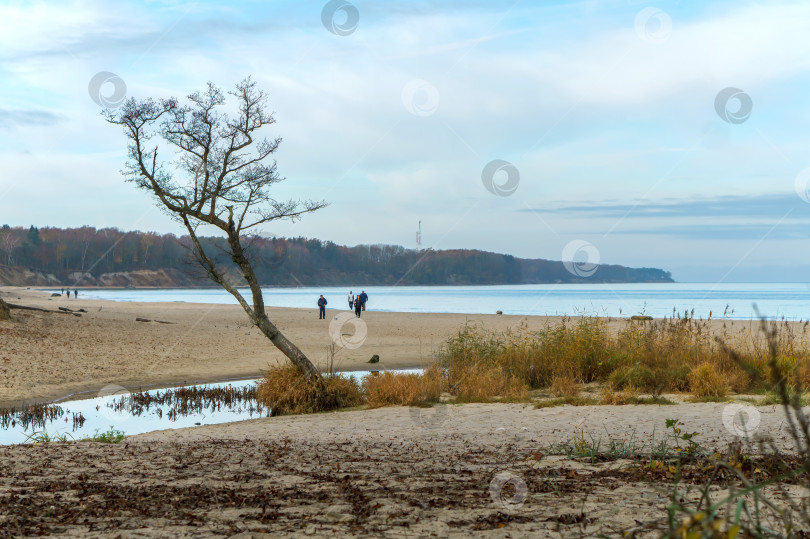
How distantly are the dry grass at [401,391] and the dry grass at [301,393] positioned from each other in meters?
0.51

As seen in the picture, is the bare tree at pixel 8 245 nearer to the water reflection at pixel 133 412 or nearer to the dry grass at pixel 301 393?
the water reflection at pixel 133 412

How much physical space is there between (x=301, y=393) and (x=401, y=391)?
6.77ft

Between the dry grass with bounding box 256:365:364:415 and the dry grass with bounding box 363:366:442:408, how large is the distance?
1.68 ft

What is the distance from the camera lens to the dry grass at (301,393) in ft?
49.1

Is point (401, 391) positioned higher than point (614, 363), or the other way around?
point (614, 363)

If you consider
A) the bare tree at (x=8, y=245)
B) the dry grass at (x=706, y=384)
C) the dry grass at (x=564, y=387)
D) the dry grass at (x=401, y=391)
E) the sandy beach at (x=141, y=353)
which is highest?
the bare tree at (x=8, y=245)

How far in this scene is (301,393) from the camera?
1495 cm

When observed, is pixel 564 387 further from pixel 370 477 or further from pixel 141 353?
pixel 141 353

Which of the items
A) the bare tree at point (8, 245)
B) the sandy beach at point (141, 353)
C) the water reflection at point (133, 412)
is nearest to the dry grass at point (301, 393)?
the water reflection at point (133, 412)

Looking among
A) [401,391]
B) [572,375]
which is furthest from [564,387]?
[401,391]

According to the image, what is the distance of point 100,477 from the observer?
7.22 meters

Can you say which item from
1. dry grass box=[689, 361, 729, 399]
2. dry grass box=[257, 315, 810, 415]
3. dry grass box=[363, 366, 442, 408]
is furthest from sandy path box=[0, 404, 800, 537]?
dry grass box=[363, 366, 442, 408]

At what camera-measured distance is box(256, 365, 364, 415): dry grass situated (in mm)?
14969

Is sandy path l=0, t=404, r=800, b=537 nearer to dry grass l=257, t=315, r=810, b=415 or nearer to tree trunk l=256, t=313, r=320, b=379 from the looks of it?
dry grass l=257, t=315, r=810, b=415
